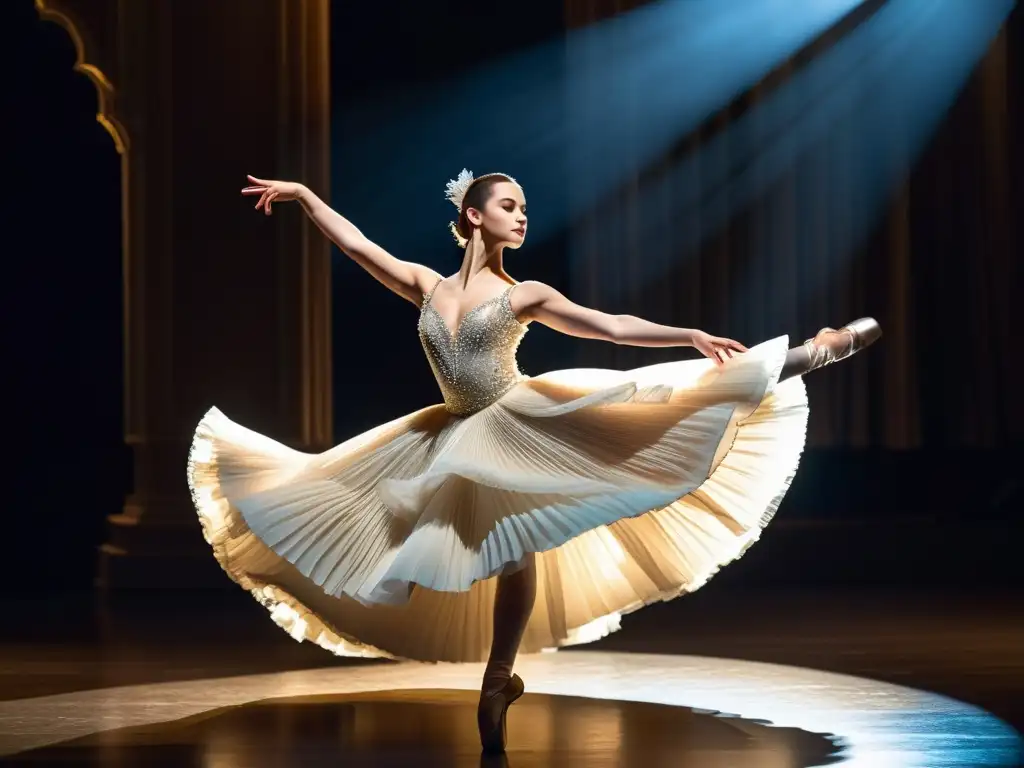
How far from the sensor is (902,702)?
141 inches

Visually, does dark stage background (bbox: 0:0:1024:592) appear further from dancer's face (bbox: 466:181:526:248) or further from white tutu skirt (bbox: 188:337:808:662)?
dancer's face (bbox: 466:181:526:248)

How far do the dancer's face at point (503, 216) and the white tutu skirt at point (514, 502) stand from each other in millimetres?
309

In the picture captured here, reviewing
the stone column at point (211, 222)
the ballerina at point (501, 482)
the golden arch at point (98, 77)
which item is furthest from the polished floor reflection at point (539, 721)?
the golden arch at point (98, 77)

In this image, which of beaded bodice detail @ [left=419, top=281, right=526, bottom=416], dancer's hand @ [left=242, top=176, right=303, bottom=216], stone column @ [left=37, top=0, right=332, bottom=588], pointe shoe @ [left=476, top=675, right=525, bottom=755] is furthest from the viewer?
stone column @ [left=37, top=0, right=332, bottom=588]

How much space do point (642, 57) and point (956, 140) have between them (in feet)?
4.18

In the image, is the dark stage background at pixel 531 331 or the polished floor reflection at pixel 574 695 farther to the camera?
the dark stage background at pixel 531 331

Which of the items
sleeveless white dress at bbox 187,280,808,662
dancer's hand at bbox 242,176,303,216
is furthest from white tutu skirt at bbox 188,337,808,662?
dancer's hand at bbox 242,176,303,216

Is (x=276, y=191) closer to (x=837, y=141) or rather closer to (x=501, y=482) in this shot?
(x=501, y=482)

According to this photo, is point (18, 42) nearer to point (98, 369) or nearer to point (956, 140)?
point (98, 369)

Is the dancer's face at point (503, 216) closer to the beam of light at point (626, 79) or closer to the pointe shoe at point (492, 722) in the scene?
the pointe shoe at point (492, 722)

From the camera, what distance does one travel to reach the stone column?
607 centimetres

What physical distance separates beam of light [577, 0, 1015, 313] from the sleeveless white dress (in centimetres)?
284

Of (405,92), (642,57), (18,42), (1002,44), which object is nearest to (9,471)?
(18,42)

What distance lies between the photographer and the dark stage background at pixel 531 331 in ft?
20.3
